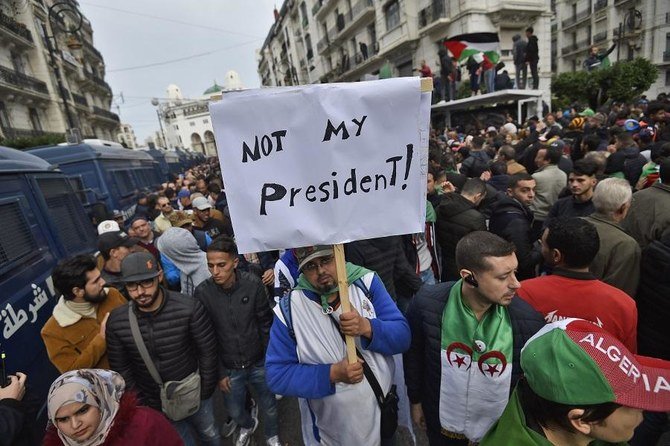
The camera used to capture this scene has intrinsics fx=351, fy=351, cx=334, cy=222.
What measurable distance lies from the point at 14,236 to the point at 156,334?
195 centimetres

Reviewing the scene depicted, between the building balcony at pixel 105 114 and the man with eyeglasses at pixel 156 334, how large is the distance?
37226 millimetres

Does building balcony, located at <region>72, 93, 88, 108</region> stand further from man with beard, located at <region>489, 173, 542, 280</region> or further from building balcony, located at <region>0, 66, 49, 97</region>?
man with beard, located at <region>489, 173, 542, 280</region>

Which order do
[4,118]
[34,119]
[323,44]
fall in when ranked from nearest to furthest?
[4,118] < [34,119] < [323,44]

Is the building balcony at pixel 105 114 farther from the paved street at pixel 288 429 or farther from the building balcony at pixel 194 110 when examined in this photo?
the building balcony at pixel 194 110

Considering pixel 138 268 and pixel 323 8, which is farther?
pixel 323 8

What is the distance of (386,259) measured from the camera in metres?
Answer: 3.03

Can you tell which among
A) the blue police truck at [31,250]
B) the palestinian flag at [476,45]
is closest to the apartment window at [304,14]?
the palestinian flag at [476,45]

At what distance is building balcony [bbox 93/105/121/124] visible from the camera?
32.9 m

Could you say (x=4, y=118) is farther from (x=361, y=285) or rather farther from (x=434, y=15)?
(x=361, y=285)

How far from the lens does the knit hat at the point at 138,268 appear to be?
2193mm

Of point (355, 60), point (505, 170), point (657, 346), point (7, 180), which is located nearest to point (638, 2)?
point (355, 60)

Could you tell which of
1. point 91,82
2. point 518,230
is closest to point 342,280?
point 518,230

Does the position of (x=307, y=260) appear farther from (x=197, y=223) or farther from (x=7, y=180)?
(x=197, y=223)

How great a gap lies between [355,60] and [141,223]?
103ft
